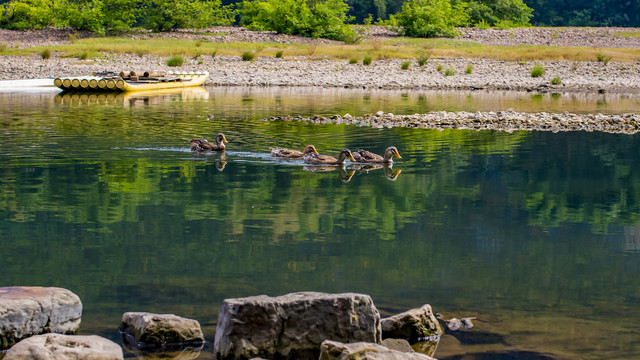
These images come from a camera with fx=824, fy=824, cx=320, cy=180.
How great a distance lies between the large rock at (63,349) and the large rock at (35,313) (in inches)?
18.3

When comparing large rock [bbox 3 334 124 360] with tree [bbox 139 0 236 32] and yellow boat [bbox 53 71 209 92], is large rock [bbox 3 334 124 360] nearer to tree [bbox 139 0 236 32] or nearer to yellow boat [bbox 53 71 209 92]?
yellow boat [bbox 53 71 209 92]

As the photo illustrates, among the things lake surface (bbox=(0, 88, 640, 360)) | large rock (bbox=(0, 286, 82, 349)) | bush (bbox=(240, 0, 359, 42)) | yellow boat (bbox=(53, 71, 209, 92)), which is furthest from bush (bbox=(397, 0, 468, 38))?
large rock (bbox=(0, 286, 82, 349))

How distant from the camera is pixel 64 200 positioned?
1274cm

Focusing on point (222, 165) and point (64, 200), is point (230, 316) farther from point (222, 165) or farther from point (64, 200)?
point (222, 165)

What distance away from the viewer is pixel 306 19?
66875 mm

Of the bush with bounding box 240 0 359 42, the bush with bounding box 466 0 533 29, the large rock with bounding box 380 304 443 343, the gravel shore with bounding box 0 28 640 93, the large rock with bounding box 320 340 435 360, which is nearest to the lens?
the large rock with bounding box 320 340 435 360

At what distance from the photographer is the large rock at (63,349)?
5.91 meters

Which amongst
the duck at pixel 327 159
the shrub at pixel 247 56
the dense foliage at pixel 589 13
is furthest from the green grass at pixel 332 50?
the dense foliage at pixel 589 13

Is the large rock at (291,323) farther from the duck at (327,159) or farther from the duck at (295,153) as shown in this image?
the duck at (295,153)

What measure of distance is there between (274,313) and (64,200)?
719 cm

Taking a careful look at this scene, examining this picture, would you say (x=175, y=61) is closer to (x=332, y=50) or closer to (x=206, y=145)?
(x=332, y=50)

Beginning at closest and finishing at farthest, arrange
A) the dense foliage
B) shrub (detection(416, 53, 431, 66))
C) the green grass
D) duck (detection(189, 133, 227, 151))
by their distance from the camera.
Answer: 1. duck (detection(189, 133, 227, 151))
2. shrub (detection(416, 53, 431, 66))
3. the green grass
4. the dense foliage

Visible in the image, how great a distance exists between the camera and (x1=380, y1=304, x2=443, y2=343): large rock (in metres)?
7.01

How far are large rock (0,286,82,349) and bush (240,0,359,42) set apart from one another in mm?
58358
